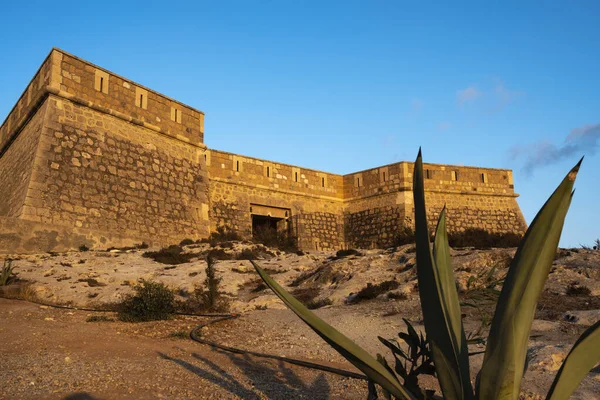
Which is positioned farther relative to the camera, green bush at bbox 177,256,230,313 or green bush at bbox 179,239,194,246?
green bush at bbox 179,239,194,246

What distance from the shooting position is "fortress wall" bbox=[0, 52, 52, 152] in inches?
576

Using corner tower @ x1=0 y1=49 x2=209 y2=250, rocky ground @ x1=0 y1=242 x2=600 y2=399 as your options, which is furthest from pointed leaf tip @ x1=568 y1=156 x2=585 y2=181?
corner tower @ x1=0 y1=49 x2=209 y2=250

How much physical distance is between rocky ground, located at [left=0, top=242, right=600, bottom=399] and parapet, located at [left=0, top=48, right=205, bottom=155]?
17.6 feet

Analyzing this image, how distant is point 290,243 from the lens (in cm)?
1992

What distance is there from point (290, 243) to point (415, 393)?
18.0 m

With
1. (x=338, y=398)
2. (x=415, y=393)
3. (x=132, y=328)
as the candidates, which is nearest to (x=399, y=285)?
(x=132, y=328)

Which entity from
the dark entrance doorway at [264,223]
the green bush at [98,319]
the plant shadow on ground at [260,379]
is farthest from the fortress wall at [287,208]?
the plant shadow on ground at [260,379]

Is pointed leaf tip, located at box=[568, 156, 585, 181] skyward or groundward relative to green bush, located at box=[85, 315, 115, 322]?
skyward

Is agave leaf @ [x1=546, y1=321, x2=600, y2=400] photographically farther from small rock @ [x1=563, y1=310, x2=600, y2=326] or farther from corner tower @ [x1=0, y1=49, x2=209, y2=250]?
corner tower @ [x1=0, y1=49, x2=209, y2=250]

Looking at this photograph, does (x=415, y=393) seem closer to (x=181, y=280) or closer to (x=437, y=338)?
(x=437, y=338)

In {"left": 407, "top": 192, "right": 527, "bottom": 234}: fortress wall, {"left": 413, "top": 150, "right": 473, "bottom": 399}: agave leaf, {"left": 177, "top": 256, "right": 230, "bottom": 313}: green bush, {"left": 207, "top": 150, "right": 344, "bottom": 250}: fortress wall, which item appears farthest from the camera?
{"left": 407, "top": 192, "right": 527, "bottom": 234}: fortress wall

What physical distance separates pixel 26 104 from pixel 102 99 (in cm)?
258

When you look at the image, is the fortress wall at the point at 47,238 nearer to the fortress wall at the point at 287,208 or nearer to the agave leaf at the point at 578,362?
the fortress wall at the point at 287,208

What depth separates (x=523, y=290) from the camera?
5.11ft
